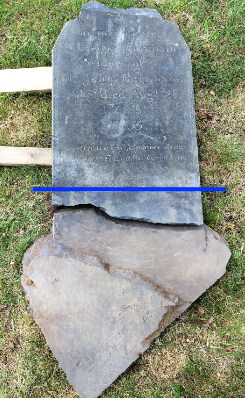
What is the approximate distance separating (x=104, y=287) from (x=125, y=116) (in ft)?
4.25

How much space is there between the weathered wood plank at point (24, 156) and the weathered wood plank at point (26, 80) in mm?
544

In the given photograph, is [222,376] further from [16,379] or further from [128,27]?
[128,27]

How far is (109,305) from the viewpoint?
242cm

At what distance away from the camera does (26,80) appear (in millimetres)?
2895

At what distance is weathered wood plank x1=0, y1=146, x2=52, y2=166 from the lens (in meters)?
2.79

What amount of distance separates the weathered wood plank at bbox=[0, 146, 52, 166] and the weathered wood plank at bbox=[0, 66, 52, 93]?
544mm

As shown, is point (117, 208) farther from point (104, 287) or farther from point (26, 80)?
point (26, 80)

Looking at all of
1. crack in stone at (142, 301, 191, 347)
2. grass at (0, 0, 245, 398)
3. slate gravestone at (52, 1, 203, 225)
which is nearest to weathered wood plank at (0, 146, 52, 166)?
grass at (0, 0, 245, 398)

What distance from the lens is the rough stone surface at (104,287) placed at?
7.87 feet

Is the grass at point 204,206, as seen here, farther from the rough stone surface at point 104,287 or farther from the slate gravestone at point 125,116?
the slate gravestone at point 125,116

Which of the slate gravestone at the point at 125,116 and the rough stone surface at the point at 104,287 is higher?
the slate gravestone at the point at 125,116

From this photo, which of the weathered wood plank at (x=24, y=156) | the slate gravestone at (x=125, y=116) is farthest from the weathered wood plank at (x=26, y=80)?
the weathered wood plank at (x=24, y=156)

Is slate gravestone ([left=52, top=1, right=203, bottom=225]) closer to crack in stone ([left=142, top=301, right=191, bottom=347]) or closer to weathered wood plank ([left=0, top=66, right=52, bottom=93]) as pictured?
weathered wood plank ([left=0, top=66, right=52, bottom=93])

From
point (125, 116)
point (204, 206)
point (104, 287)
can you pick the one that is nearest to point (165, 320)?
point (104, 287)
